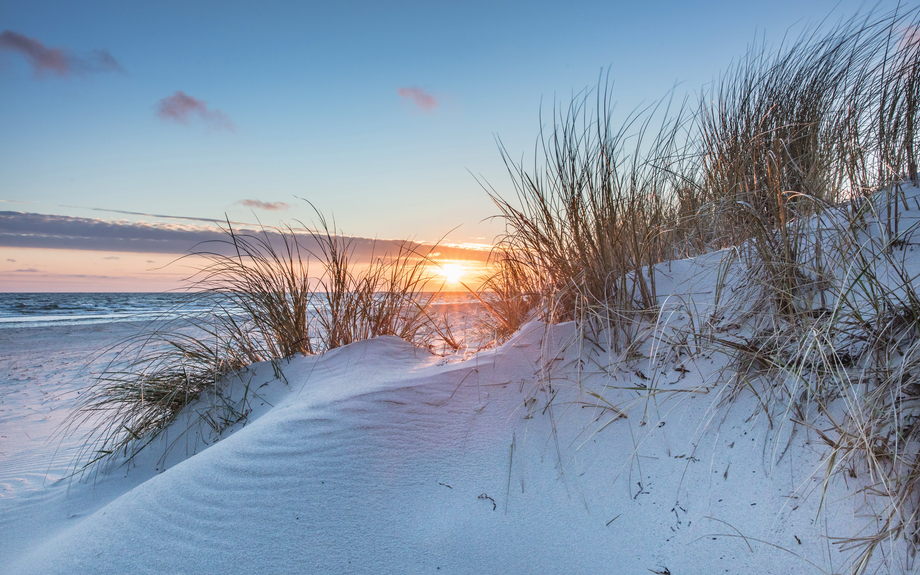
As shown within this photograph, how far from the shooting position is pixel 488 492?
62.4 inches

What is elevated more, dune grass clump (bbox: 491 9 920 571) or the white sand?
dune grass clump (bbox: 491 9 920 571)

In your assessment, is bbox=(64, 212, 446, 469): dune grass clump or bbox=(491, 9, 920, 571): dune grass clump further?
bbox=(64, 212, 446, 469): dune grass clump

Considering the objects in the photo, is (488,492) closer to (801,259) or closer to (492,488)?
(492,488)

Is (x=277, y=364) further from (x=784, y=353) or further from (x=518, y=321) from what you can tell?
(x=784, y=353)

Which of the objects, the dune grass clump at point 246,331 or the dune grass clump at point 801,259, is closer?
the dune grass clump at point 801,259

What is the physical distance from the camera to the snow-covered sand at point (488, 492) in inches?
52.6

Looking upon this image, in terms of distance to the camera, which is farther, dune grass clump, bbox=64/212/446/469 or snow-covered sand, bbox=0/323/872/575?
dune grass clump, bbox=64/212/446/469

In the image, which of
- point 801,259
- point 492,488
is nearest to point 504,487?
point 492,488

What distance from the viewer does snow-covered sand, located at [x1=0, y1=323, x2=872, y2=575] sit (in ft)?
4.38

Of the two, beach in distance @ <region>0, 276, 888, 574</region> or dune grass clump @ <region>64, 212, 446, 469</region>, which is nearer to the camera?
beach in distance @ <region>0, 276, 888, 574</region>

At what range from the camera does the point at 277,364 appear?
9.36ft

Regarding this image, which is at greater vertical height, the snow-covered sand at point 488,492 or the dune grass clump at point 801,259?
the dune grass clump at point 801,259

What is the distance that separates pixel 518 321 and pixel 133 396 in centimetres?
245

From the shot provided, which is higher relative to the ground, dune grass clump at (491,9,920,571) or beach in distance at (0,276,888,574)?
dune grass clump at (491,9,920,571)
